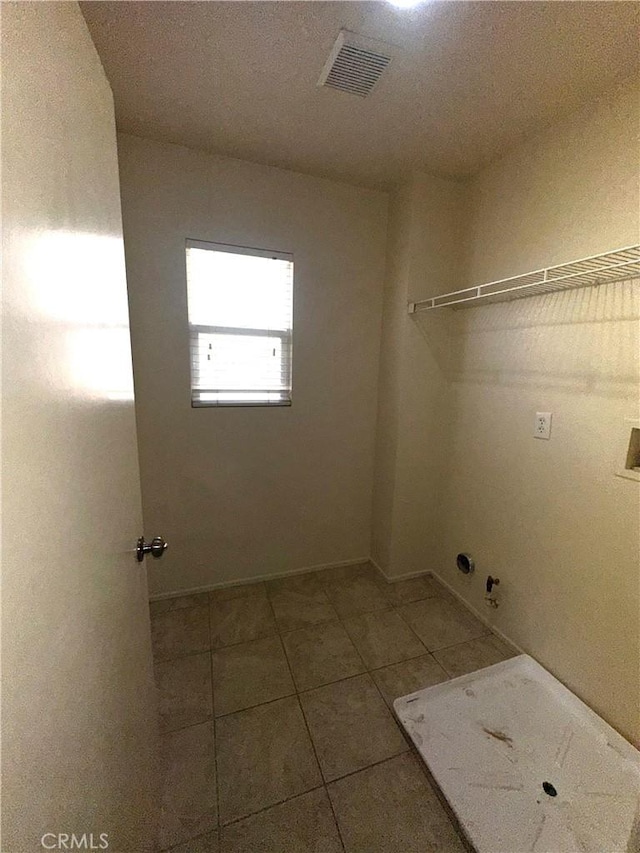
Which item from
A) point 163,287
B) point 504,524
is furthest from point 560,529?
point 163,287

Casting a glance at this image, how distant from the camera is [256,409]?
213 centimetres

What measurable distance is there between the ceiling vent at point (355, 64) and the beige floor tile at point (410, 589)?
102 inches

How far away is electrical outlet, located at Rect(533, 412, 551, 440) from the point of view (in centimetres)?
156

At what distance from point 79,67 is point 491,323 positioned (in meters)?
1.86

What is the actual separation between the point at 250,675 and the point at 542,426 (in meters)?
1.81

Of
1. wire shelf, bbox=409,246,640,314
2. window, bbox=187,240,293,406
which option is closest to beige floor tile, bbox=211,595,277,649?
window, bbox=187,240,293,406

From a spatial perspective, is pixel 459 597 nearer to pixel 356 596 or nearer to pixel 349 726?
pixel 356 596

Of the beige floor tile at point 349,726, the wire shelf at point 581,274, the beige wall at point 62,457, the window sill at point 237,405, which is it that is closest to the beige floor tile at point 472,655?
the beige floor tile at point 349,726

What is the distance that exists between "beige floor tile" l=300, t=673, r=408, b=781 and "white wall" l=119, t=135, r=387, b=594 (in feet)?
3.07

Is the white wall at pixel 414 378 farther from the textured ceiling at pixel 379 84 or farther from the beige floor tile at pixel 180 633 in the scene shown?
the beige floor tile at pixel 180 633

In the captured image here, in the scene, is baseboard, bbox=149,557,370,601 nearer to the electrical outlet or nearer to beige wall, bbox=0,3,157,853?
beige wall, bbox=0,3,157,853

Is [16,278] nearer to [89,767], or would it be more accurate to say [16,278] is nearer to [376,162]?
[89,767]

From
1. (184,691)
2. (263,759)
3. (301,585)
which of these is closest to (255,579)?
(301,585)

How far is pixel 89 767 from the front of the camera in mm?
553
